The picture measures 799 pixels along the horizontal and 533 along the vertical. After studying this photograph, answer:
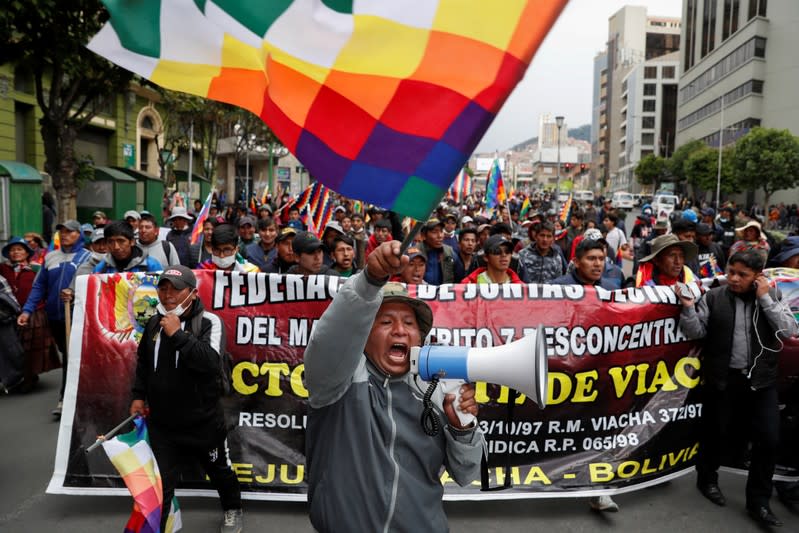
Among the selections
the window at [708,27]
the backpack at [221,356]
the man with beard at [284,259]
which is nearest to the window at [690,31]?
the window at [708,27]

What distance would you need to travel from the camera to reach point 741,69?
6016 centimetres

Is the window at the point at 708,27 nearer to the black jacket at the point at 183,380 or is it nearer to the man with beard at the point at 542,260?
the man with beard at the point at 542,260

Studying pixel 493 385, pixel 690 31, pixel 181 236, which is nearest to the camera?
pixel 493 385

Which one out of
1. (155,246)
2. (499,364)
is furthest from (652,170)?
(499,364)

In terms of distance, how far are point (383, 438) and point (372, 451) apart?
0.20 feet

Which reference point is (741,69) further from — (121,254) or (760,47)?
(121,254)

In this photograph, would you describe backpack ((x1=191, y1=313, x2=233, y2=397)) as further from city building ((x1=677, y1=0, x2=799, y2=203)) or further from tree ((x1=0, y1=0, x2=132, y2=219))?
city building ((x1=677, y1=0, x2=799, y2=203))

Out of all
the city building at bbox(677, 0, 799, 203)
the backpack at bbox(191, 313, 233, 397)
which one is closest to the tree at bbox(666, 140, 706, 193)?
the city building at bbox(677, 0, 799, 203)

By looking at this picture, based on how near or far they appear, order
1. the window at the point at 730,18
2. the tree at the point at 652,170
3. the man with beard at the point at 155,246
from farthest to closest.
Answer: the tree at the point at 652,170 < the window at the point at 730,18 < the man with beard at the point at 155,246

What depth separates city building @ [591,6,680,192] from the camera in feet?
349

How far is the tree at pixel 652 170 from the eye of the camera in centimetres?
7800

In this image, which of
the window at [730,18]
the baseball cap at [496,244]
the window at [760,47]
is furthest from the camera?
the window at [730,18]

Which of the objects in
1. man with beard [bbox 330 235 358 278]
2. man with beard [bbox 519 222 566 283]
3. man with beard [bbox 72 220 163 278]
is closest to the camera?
man with beard [bbox 72 220 163 278]

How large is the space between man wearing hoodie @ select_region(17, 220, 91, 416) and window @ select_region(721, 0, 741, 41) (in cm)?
6811
